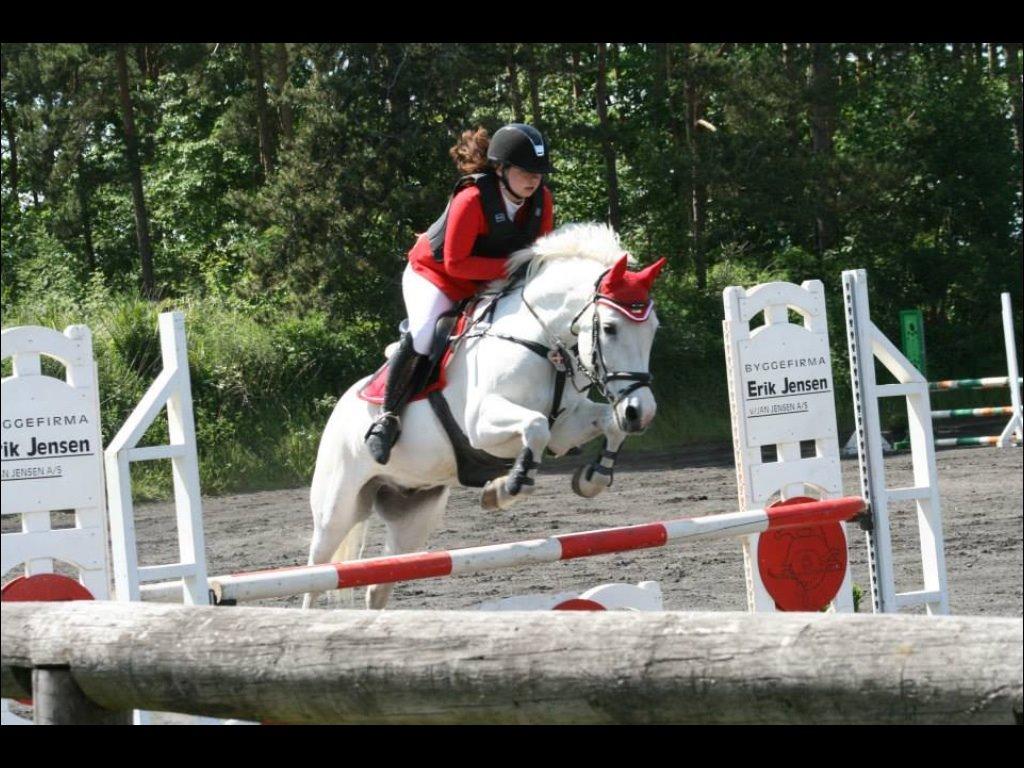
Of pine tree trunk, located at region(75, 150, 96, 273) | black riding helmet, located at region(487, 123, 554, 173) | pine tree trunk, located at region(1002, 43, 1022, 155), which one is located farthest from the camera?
pine tree trunk, located at region(1002, 43, 1022, 155)

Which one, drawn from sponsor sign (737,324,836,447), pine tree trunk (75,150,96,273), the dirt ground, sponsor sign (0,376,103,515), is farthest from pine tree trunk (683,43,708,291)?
sponsor sign (0,376,103,515)

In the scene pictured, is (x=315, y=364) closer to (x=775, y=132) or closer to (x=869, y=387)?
(x=775, y=132)

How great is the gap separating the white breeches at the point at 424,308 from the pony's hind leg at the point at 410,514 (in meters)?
0.52

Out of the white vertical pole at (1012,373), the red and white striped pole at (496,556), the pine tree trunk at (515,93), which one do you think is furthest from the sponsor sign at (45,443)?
the pine tree trunk at (515,93)

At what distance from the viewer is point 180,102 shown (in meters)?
15.5

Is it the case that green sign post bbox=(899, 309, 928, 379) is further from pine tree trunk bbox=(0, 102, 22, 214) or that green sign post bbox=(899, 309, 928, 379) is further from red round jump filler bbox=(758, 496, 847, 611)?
red round jump filler bbox=(758, 496, 847, 611)

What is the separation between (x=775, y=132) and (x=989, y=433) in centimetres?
415

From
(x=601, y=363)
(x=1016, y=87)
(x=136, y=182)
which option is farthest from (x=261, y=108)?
(x=601, y=363)

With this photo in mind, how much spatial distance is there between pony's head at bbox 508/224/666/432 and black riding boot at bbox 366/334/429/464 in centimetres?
39

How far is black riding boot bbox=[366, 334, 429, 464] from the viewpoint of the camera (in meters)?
3.86

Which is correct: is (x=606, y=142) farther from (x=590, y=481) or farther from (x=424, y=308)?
(x=590, y=481)

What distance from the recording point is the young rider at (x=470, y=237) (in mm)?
3795

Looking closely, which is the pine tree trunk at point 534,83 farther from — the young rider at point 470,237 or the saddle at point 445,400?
the saddle at point 445,400

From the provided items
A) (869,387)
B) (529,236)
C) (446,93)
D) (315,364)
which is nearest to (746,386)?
(869,387)
